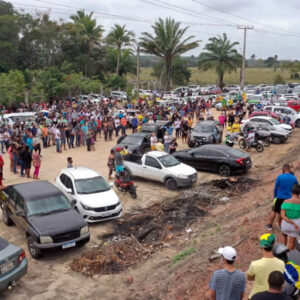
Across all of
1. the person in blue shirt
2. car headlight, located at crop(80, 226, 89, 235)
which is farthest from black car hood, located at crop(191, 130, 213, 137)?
the person in blue shirt

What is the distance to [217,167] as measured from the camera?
1792 centimetres

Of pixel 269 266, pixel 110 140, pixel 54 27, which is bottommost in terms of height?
pixel 110 140

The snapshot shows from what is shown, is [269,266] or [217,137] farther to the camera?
[217,137]

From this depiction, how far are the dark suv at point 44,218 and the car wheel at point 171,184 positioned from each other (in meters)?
5.86

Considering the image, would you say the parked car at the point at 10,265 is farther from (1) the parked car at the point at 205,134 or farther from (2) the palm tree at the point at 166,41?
(2) the palm tree at the point at 166,41

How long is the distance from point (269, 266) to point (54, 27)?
178ft

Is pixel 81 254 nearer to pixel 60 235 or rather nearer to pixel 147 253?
pixel 60 235

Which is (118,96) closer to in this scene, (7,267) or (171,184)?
(171,184)

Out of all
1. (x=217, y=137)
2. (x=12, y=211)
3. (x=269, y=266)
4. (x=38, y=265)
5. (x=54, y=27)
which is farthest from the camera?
(x=54, y=27)

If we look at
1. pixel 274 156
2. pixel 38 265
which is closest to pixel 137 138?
pixel 274 156

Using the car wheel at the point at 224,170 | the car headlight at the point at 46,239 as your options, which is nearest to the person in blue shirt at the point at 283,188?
the car headlight at the point at 46,239

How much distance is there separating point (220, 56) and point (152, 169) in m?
41.7

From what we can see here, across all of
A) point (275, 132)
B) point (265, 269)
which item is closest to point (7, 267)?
point (265, 269)

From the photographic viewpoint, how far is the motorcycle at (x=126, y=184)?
1513 cm
